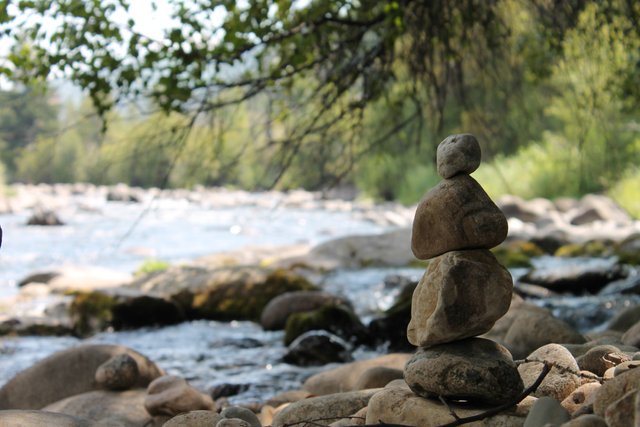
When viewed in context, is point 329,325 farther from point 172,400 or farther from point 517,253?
point 517,253

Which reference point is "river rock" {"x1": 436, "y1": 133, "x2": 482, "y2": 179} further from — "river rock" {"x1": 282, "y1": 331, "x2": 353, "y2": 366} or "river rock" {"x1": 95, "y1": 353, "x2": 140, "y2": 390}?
"river rock" {"x1": 282, "y1": 331, "x2": 353, "y2": 366}

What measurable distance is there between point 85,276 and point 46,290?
71cm

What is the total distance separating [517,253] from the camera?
14625mm

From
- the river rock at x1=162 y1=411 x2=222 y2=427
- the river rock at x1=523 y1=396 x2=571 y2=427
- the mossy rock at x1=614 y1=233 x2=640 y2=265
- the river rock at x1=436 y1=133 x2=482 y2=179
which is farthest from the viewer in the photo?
the mossy rock at x1=614 y1=233 x2=640 y2=265

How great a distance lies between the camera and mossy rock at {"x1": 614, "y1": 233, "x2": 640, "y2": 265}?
12.8 meters

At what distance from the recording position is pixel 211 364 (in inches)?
335

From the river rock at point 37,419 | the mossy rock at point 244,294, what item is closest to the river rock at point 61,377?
the river rock at point 37,419

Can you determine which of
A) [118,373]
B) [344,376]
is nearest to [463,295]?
[344,376]

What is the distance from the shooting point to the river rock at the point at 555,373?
3.44 meters

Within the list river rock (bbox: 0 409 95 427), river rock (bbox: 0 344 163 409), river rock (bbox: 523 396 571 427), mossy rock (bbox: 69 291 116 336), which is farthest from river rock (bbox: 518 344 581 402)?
mossy rock (bbox: 69 291 116 336)

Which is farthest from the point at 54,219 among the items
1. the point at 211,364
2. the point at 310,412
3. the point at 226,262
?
the point at 310,412

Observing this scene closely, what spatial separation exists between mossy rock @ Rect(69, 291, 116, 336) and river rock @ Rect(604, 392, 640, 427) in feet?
29.0

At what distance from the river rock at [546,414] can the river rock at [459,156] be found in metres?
1.02

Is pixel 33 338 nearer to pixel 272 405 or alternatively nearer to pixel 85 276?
pixel 85 276
